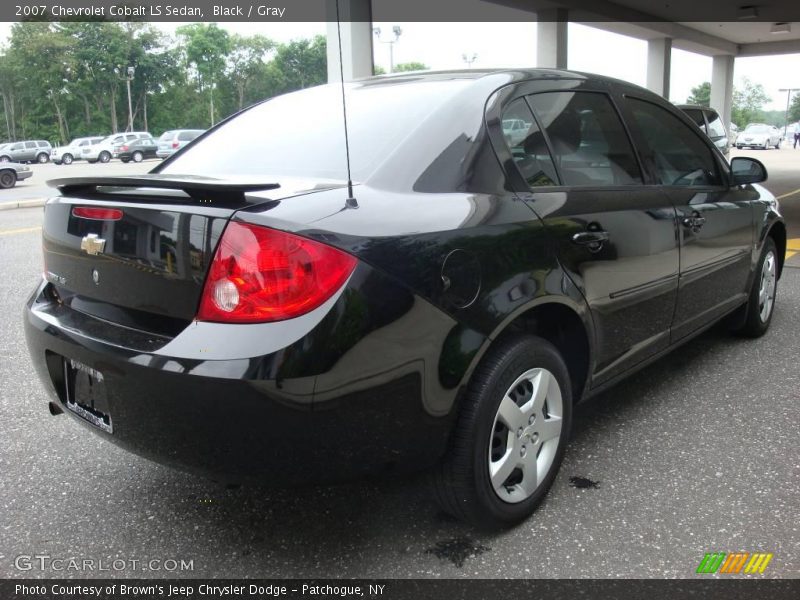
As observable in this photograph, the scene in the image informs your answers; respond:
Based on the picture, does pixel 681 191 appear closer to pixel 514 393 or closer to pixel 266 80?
pixel 514 393

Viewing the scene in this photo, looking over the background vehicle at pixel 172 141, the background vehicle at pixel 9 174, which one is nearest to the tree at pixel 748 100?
the background vehicle at pixel 172 141

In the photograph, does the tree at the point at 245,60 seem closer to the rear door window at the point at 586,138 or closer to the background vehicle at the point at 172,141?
the background vehicle at the point at 172,141

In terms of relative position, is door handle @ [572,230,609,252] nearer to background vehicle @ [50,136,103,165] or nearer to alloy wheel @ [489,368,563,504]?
alloy wheel @ [489,368,563,504]

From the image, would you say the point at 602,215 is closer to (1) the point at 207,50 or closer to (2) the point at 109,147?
(2) the point at 109,147

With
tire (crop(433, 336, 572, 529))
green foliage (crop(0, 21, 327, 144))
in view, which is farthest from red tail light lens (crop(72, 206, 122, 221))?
green foliage (crop(0, 21, 327, 144))

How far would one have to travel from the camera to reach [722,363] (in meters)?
3.97

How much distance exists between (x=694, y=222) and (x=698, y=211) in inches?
3.6

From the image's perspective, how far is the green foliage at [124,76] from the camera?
6469 cm

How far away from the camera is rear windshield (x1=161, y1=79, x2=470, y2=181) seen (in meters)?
2.30

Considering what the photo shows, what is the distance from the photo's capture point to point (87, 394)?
2086 millimetres

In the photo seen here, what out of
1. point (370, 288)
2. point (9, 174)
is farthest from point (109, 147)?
point (370, 288)

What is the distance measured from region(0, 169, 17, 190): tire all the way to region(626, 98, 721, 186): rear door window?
21843mm

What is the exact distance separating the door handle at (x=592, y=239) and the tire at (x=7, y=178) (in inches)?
877

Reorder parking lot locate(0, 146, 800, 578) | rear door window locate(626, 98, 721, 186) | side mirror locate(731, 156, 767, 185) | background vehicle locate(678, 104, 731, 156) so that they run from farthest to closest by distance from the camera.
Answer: background vehicle locate(678, 104, 731, 156), side mirror locate(731, 156, 767, 185), rear door window locate(626, 98, 721, 186), parking lot locate(0, 146, 800, 578)
